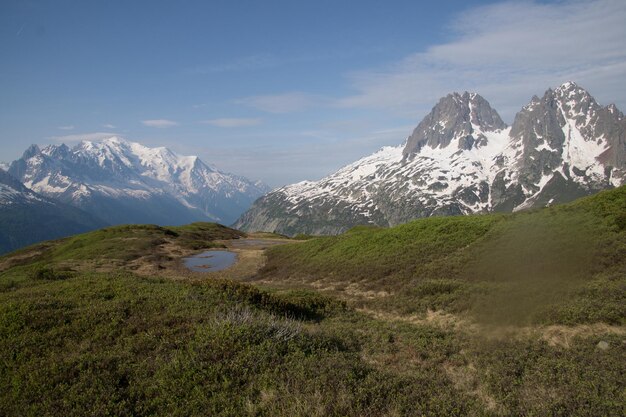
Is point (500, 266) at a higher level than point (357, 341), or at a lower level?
higher

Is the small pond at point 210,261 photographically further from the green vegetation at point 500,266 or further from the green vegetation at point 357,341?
the green vegetation at point 357,341

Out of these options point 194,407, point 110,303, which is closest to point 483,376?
point 194,407

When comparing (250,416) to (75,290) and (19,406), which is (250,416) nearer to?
(19,406)

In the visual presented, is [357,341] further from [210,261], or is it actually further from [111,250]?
[111,250]

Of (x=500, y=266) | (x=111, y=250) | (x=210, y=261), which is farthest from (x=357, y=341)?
(x=111, y=250)

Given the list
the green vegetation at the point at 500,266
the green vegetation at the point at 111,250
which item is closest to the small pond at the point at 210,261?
the green vegetation at the point at 111,250

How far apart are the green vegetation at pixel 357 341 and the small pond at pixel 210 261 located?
2491 cm

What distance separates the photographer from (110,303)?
1664 centimetres

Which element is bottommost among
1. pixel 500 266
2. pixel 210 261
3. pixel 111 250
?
pixel 210 261

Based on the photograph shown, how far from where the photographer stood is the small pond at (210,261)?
52.4 metres

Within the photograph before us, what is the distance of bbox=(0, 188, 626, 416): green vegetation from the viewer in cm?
1015

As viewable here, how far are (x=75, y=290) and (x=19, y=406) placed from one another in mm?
10997

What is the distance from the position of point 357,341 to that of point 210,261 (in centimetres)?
4608

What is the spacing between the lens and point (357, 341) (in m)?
16.4
